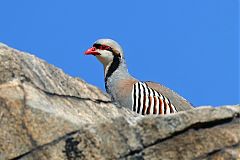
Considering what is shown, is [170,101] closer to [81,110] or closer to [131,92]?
[131,92]

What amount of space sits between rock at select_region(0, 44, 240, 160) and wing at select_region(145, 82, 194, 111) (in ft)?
11.3

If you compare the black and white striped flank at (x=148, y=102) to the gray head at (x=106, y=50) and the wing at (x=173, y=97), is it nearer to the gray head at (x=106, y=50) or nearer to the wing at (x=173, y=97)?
the wing at (x=173, y=97)

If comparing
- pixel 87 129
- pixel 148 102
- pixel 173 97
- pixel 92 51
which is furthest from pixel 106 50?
pixel 87 129

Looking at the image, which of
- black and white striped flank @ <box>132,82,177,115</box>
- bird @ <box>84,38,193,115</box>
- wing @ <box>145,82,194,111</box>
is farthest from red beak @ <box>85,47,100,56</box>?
wing @ <box>145,82,194,111</box>

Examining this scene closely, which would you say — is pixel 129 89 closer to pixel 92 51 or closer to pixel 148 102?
pixel 148 102

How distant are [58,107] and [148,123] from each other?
3.39ft

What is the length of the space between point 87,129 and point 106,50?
486 centimetres

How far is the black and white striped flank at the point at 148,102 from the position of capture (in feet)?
34.2

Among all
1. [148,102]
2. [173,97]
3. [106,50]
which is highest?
[106,50]

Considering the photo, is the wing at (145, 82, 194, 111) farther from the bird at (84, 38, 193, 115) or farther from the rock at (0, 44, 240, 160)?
the rock at (0, 44, 240, 160)

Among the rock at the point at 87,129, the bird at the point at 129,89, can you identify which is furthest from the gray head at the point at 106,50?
the rock at the point at 87,129

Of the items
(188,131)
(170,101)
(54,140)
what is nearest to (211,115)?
(188,131)

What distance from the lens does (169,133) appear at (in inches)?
239

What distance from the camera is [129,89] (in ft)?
35.6
